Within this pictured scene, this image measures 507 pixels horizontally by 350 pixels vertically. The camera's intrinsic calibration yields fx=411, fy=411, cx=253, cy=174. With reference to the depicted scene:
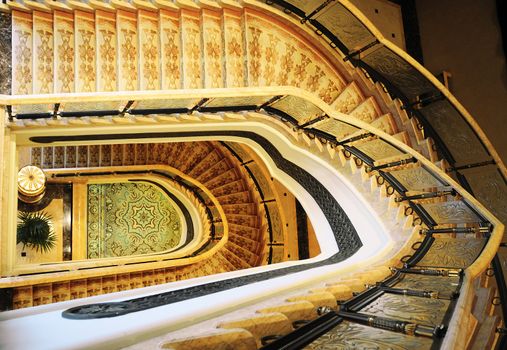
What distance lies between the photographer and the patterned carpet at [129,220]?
31.0 ft

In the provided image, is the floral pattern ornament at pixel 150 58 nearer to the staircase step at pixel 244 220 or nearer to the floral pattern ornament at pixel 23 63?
the floral pattern ornament at pixel 23 63

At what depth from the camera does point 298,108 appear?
3912 mm

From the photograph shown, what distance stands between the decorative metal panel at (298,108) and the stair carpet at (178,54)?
0.42 m

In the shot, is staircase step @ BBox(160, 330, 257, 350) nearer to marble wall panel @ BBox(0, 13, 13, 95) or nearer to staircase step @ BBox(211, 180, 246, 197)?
marble wall panel @ BBox(0, 13, 13, 95)

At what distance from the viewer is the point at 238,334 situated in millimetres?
1446

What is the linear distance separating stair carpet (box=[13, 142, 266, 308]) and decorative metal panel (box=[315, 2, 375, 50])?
4.12m

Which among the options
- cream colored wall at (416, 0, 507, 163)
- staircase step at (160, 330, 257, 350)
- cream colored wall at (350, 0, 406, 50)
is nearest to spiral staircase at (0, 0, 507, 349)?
staircase step at (160, 330, 257, 350)

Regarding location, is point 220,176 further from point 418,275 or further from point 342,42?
point 418,275

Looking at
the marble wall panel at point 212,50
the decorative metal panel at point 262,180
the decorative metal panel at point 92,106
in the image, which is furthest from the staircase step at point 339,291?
the decorative metal panel at point 262,180

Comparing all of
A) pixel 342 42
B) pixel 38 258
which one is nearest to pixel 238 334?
pixel 342 42

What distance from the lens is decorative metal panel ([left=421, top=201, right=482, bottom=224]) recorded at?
3.54 meters

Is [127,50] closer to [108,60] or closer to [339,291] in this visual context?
[108,60]

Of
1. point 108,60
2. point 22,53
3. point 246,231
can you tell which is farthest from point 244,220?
point 22,53

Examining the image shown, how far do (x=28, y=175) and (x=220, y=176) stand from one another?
11.6 ft
